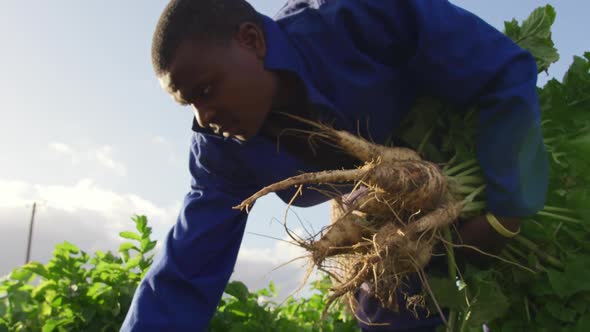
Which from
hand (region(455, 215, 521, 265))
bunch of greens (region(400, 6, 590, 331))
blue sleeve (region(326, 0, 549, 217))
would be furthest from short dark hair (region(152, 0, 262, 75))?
hand (region(455, 215, 521, 265))

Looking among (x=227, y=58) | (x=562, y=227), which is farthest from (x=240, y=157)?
(x=562, y=227)

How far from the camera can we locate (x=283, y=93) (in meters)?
1.88

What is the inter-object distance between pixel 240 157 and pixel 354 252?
0.50 meters

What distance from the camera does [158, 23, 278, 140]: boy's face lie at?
1.69 m

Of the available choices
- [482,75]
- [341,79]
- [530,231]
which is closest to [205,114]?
[341,79]

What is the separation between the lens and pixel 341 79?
1.85 meters

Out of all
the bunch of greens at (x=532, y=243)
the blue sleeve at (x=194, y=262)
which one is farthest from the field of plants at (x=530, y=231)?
the blue sleeve at (x=194, y=262)

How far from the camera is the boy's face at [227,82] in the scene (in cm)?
169

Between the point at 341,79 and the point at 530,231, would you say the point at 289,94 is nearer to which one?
the point at 341,79

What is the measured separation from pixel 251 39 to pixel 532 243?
1062 mm

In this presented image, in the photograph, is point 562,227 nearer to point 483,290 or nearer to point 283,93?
point 483,290

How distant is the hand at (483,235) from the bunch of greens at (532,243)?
0.04m

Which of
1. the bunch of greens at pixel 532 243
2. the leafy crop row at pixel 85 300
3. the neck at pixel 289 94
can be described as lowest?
the leafy crop row at pixel 85 300

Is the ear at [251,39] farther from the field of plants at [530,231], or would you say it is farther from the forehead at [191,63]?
the field of plants at [530,231]
